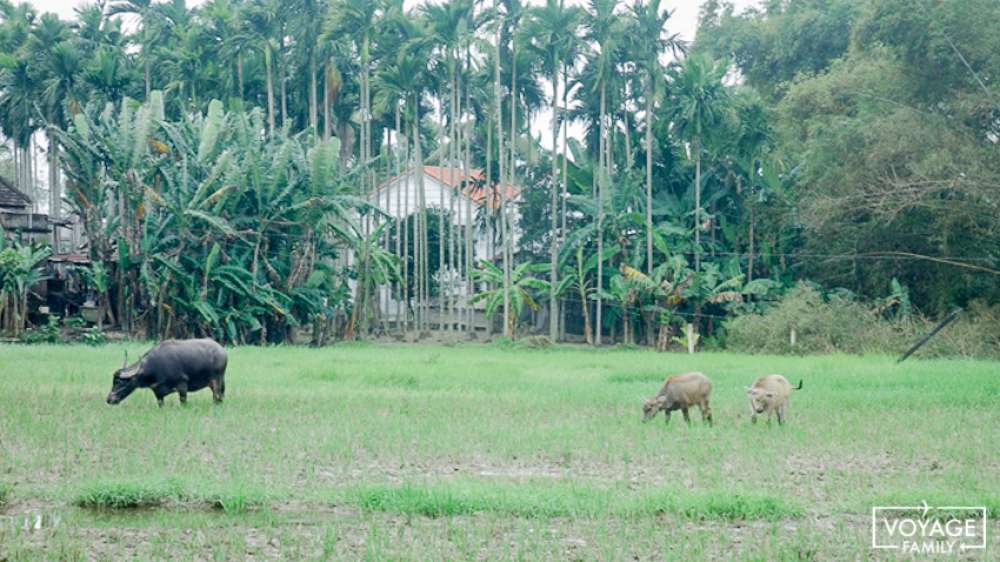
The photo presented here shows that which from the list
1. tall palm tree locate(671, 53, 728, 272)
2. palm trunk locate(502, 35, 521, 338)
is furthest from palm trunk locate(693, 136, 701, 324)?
palm trunk locate(502, 35, 521, 338)

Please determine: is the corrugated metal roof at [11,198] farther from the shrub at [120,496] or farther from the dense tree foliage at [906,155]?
the shrub at [120,496]

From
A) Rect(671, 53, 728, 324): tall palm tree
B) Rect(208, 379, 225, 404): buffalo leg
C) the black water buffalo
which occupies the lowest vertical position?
Rect(208, 379, 225, 404): buffalo leg

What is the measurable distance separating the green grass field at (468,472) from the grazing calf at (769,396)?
331 millimetres

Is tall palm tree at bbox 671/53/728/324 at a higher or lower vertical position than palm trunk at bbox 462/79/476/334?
higher

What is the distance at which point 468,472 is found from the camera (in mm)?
10453

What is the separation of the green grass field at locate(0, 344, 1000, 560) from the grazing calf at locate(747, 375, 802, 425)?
33cm

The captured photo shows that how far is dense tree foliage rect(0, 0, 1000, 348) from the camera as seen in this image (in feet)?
102

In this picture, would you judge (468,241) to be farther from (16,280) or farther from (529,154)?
(16,280)

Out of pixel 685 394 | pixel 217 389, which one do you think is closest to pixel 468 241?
pixel 217 389

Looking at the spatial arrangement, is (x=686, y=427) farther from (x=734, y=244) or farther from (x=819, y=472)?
(x=734, y=244)

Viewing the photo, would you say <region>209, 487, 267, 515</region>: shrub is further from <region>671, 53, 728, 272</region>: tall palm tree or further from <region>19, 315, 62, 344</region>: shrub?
<region>671, 53, 728, 272</region>: tall palm tree

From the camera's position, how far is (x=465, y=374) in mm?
21281

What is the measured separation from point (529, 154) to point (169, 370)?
28.2 m

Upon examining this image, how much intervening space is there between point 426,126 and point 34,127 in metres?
16.3
